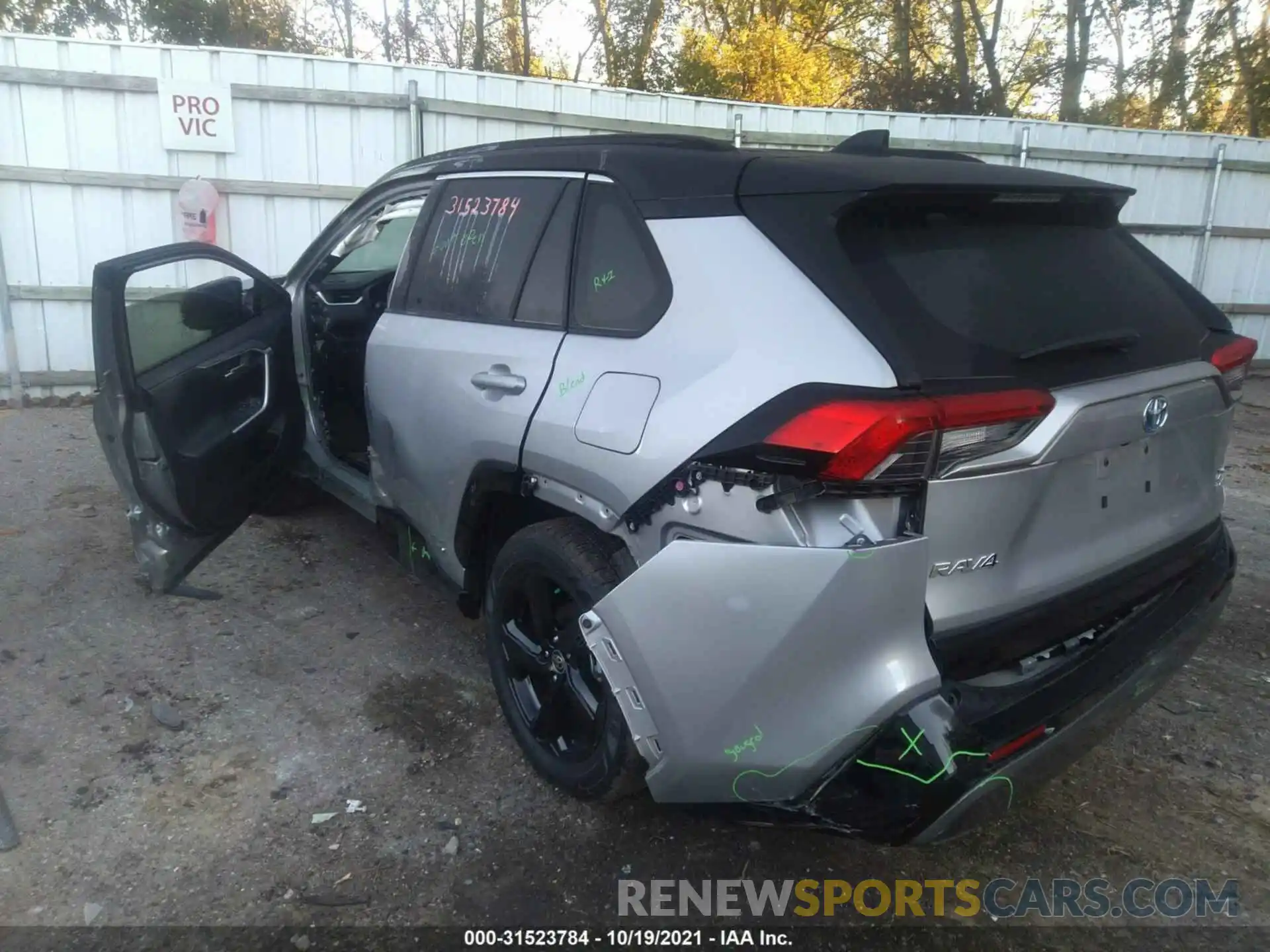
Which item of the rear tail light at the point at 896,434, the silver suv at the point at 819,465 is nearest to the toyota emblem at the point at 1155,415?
the silver suv at the point at 819,465

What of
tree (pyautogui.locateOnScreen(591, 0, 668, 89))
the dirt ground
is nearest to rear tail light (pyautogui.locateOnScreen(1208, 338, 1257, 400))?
the dirt ground

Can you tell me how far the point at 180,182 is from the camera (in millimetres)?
7012

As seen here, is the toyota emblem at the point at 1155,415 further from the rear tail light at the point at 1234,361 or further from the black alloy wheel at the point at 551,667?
the black alloy wheel at the point at 551,667

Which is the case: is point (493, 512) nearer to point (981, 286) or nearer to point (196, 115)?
point (981, 286)

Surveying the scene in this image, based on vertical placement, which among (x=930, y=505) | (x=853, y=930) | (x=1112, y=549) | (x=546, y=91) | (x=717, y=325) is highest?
(x=546, y=91)

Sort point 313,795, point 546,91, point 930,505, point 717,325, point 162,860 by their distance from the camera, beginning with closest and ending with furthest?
point 930,505, point 717,325, point 162,860, point 313,795, point 546,91

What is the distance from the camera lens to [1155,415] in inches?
89.1

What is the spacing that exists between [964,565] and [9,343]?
7405 millimetres

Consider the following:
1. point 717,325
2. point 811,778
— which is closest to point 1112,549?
point 811,778

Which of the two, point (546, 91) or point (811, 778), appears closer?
point (811, 778)

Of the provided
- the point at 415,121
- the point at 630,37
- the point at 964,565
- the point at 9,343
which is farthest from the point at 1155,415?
the point at 630,37

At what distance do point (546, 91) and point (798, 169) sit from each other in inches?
240

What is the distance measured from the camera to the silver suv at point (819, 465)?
1890 millimetres

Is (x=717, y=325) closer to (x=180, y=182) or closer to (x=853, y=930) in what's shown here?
(x=853, y=930)
